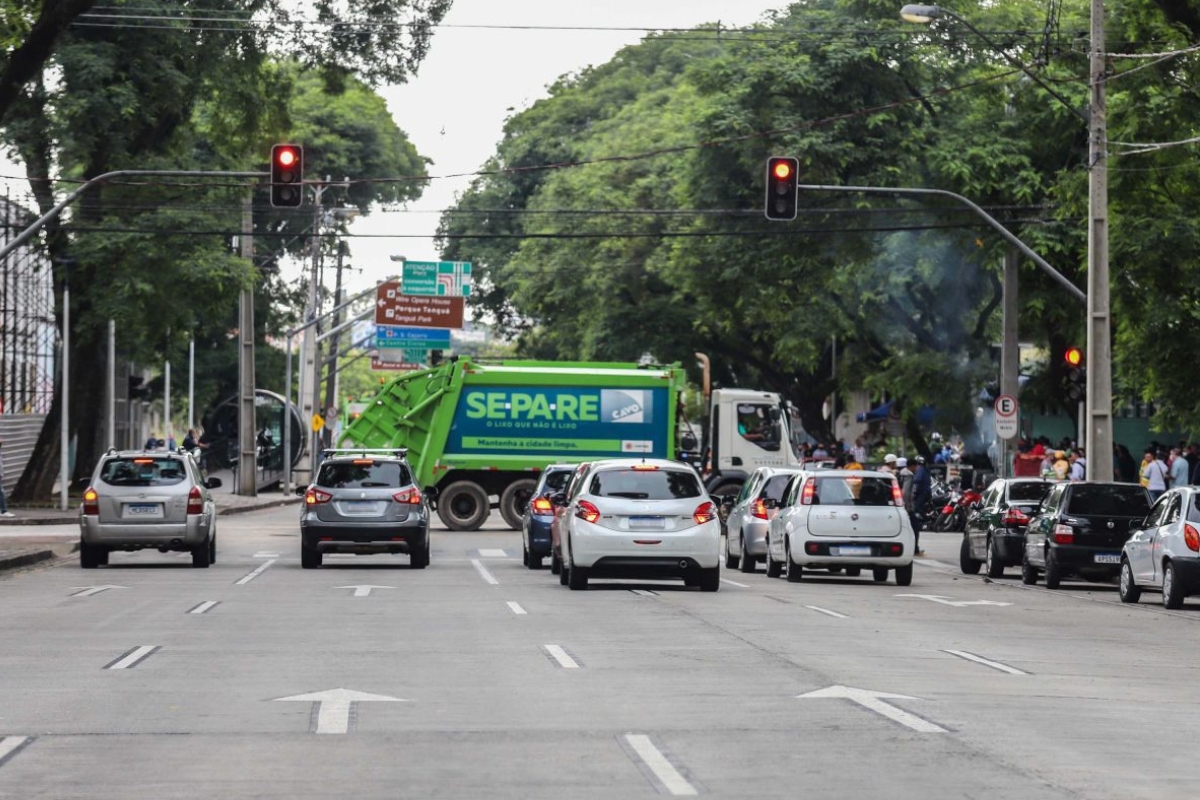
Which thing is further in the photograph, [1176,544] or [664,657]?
[1176,544]

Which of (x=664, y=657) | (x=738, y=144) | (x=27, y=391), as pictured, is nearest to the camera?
(x=664, y=657)

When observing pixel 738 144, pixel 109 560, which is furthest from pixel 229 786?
pixel 738 144

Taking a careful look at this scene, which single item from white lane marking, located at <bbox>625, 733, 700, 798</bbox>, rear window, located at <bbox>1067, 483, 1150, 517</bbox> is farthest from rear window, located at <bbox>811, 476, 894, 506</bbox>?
white lane marking, located at <bbox>625, 733, 700, 798</bbox>

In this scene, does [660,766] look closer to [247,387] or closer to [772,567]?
[772,567]

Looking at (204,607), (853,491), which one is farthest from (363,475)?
(204,607)

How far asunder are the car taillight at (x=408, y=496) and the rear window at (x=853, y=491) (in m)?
6.13

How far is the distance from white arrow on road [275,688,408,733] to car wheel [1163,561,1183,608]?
1356cm

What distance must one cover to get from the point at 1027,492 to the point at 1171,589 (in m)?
7.24

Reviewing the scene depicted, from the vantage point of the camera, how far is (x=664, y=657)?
16.2 m

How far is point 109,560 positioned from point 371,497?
18.6ft

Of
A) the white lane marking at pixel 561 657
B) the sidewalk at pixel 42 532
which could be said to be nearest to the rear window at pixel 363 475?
the sidewalk at pixel 42 532

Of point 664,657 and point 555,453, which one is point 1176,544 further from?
point 555,453

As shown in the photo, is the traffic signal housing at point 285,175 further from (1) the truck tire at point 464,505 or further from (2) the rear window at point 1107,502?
(1) the truck tire at point 464,505

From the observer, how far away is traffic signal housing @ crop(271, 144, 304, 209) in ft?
106
